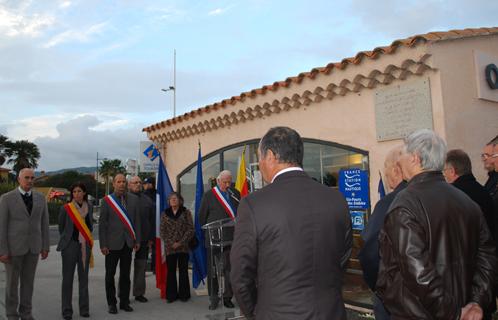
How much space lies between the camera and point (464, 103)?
538 centimetres

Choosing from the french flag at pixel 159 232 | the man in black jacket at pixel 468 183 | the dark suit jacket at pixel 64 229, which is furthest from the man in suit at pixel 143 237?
the man in black jacket at pixel 468 183

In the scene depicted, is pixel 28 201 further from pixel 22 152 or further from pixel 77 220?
pixel 22 152

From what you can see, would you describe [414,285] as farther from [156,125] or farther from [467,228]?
[156,125]

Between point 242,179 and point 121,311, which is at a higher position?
point 242,179

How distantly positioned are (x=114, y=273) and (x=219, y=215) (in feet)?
5.91

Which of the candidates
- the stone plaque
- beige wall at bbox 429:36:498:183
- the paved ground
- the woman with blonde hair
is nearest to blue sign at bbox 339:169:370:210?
the stone plaque

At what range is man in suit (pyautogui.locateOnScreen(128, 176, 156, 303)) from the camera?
691cm

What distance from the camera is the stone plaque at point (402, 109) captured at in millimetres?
5324

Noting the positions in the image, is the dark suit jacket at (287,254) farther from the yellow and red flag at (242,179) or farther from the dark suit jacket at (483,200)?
the yellow and red flag at (242,179)

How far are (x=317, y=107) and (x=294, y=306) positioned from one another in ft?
16.3

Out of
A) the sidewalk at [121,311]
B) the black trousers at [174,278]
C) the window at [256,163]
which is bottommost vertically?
the sidewalk at [121,311]

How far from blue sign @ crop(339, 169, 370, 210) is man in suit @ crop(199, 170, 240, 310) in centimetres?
173

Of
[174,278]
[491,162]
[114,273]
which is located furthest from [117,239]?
[491,162]

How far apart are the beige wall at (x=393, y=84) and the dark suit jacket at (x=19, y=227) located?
4108 mm
